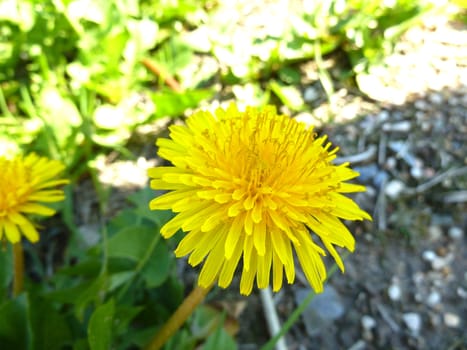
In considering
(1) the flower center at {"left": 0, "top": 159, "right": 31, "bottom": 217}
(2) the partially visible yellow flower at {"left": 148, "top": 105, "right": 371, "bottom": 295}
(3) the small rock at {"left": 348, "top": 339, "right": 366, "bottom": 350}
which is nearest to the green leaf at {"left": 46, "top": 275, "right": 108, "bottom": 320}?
(1) the flower center at {"left": 0, "top": 159, "right": 31, "bottom": 217}

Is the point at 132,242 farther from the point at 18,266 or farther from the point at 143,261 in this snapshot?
the point at 18,266

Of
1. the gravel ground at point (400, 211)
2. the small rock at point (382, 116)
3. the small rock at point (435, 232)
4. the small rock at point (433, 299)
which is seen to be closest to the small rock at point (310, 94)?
the gravel ground at point (400, 211)

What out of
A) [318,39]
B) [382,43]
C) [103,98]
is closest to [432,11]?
[382,43]

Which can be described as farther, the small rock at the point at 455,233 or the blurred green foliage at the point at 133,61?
the blurred green foliage at the point at 133,61

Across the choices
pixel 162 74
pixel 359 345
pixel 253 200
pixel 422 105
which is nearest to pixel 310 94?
pixel 422 105

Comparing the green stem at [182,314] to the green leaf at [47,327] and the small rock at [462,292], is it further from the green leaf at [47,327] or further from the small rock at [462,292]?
the small rock at [462,292]

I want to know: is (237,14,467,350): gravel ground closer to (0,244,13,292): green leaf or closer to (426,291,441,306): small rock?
(426,291,441,306): small rock
